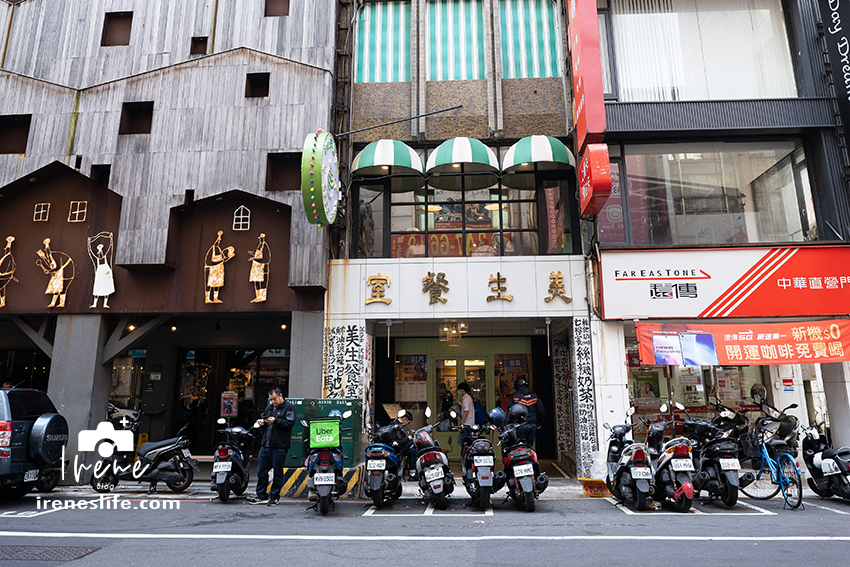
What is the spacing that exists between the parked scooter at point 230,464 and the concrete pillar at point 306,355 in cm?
212

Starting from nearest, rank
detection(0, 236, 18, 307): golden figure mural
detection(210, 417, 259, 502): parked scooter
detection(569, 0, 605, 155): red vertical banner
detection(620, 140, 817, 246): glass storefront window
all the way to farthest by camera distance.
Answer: detection(210, 417, 259, 502): parked scooter < detection(569, 0, 605, 155): red vertical banner < detection(620, 140, 817, 246): glass storefront window < detection(0, 236, 18, 307): golden figure mural

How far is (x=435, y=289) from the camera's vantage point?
12.2 m

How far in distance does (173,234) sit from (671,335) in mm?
11220

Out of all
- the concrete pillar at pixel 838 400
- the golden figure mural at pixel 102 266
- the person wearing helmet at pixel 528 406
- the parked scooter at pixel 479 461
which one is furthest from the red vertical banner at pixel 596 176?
the golden figure mural at pixel 102 266

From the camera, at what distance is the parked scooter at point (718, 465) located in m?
8.50

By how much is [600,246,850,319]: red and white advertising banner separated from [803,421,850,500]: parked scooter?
9.63 feet

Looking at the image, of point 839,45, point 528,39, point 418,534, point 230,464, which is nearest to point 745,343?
point 839,45

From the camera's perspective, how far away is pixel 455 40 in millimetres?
13867

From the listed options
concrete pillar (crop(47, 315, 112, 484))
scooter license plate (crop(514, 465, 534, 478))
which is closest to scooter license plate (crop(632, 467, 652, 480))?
scooter license plate (crop(514, 465, 534, 478))

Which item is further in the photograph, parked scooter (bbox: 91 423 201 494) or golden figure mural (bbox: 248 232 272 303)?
golden figure mural (bbox: 248 232 272 303)

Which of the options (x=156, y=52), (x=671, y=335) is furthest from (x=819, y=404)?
(x=156, y=52)

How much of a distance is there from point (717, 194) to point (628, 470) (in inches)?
283

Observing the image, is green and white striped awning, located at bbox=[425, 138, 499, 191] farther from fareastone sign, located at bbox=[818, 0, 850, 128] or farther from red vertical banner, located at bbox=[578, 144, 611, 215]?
fareastone sign, located at bbox=[818, 0, 850, 128]

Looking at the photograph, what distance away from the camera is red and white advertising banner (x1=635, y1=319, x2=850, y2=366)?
10930 millimetres
